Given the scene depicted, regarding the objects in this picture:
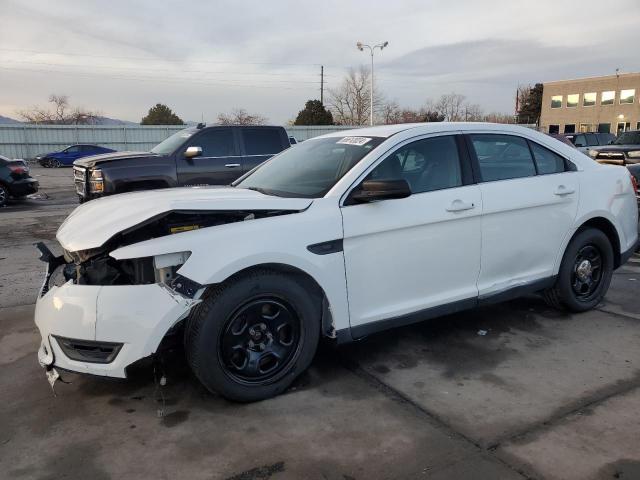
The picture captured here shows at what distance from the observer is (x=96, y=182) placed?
860 cm

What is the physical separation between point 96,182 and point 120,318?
6432 mm

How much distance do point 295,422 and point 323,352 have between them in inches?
41.7

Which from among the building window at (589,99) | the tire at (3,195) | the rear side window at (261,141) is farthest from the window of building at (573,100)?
the tire at (3,195)

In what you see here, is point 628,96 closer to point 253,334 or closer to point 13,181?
point 13,181

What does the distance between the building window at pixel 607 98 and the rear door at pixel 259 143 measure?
189 ft

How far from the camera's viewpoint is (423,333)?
176 inches

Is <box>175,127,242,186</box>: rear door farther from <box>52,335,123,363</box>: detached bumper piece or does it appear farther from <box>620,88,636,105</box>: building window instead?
<box>620,88,636,105</box>: building window

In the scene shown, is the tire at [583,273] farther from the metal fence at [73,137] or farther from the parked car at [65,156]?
the parked car at [65,156]

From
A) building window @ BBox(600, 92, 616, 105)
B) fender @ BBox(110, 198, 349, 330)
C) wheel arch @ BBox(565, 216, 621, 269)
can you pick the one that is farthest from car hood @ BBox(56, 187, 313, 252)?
building window @ BBox(600, 92, 616, 105)

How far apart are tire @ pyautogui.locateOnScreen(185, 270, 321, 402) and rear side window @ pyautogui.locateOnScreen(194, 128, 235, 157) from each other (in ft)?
22.4

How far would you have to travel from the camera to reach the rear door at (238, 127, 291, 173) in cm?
1006

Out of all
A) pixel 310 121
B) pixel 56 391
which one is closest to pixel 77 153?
pixel 310 121

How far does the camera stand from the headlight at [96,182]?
8555mm

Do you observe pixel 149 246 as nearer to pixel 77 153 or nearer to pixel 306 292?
pixel 306 292
